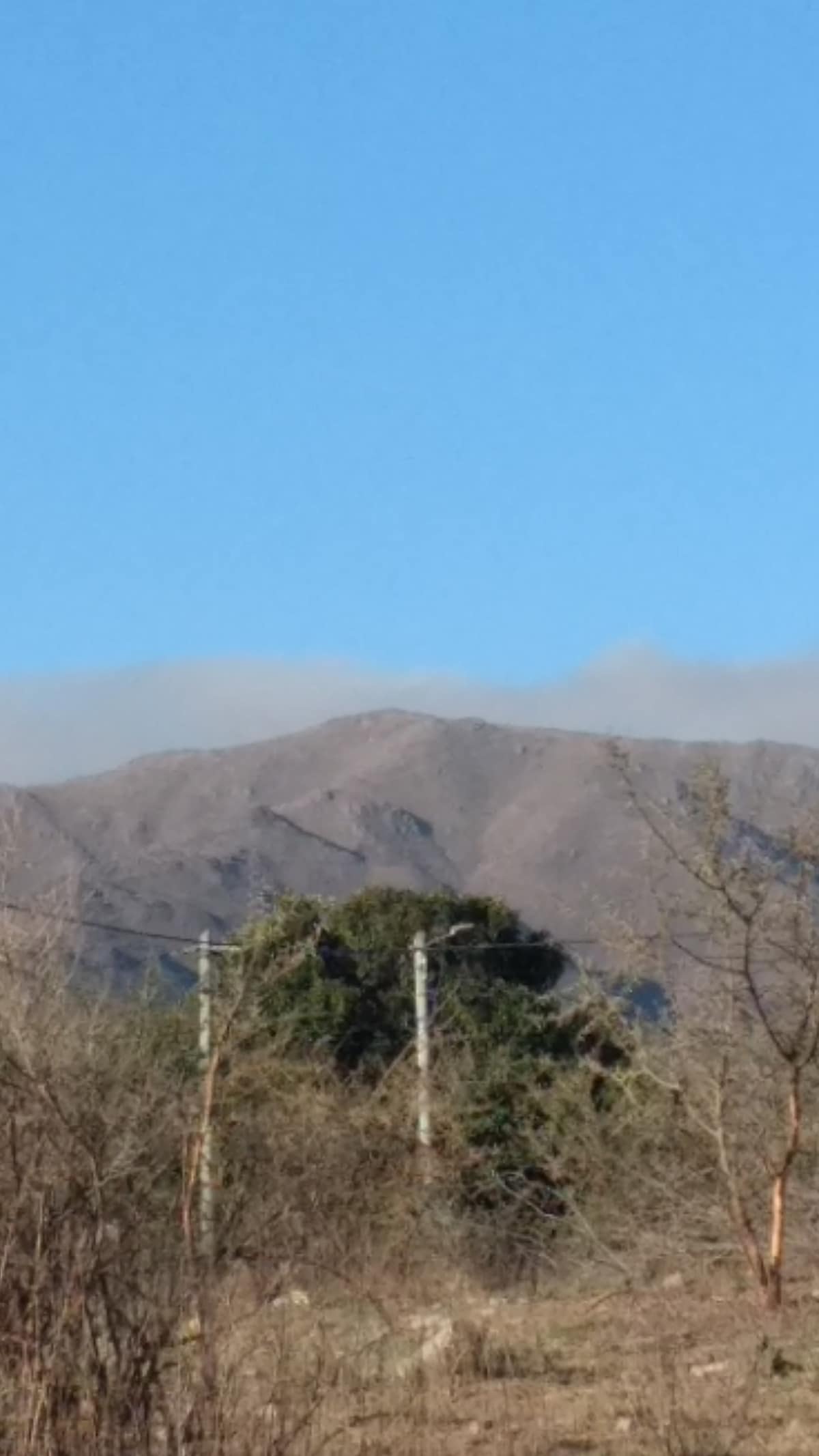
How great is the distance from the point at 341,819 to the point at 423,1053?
87291 mm

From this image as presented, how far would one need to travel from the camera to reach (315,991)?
3662 cm

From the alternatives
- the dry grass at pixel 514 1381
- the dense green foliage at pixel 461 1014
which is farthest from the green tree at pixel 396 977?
the dry grass at pixel 514 1381

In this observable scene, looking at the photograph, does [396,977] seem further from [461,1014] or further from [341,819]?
[341,819]

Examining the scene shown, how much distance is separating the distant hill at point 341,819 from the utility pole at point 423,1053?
72.1ft

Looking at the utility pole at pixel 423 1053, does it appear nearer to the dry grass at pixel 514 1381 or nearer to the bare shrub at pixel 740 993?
the bare shrub at pixel 740 993

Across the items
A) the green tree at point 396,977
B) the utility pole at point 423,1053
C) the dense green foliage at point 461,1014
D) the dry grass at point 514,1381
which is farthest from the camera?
the green tree at point 396,977

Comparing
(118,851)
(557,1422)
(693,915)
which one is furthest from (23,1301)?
(118,851)

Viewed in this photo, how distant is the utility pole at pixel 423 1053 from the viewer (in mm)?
27812

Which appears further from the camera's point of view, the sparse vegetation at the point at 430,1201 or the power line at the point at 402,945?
the power line at the point at 402,945

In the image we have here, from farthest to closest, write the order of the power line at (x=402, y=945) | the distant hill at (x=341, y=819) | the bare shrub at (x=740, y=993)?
the distant hill at (x=341, y=819) → the bare shrub at (x=740, y=993) → the power line at (x=402, y=945)

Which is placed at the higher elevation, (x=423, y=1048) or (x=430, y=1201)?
(x=423, y=1048)

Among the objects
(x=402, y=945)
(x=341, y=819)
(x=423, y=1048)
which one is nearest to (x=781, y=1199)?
(x=423, y=1048)

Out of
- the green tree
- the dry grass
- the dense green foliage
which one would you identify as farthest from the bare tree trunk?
A: the green tree

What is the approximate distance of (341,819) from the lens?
117312mm
